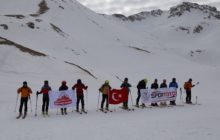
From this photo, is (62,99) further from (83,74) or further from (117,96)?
(83,74)

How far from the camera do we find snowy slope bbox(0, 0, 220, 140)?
1487 cm

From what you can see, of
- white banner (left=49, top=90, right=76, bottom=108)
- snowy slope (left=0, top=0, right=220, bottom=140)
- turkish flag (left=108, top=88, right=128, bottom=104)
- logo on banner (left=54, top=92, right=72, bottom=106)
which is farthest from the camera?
turkish flag (left=108, top=88, right=128, bottom=104)

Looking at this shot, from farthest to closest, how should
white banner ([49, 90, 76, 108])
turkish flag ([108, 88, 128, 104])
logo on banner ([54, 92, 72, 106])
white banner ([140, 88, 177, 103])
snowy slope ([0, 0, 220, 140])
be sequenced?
white banner ([140, 88, 177, 103]) < turkish flag ([108, 88, 128, 104]) < logo on banner ([54, 92, 72, 106]) < white banner ([49, 90, 76, 108]) < snowy slope ([0, 0, 220, 140])

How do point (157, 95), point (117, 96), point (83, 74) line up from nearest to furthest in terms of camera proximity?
1. point (117, 96)
2. point (157, 95)
3. point (83, 74)

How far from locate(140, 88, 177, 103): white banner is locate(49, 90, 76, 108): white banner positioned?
531 centimetres

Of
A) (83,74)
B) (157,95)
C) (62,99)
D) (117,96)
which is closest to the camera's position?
(62,99)

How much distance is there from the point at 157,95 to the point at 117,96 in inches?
137

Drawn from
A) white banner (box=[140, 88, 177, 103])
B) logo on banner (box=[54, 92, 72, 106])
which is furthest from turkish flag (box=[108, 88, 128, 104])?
logo on banner (box=[54, 92, 72, 106])

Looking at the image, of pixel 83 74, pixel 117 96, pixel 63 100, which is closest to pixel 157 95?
pixel 117 96

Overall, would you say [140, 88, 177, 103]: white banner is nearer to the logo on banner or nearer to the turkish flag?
the turkish flag

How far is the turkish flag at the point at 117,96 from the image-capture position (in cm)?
2155

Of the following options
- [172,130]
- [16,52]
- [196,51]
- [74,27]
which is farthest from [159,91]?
[196,51]

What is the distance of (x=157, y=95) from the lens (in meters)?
23.6

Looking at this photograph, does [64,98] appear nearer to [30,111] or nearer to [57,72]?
[30,111]
